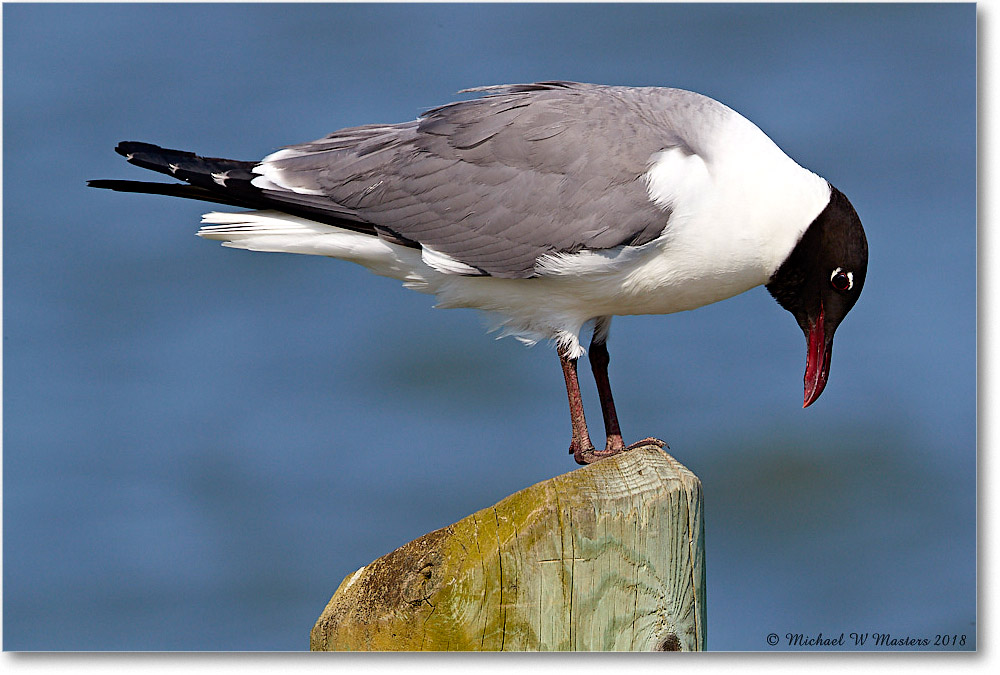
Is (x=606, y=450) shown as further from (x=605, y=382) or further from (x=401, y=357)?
(x=401, y=357)

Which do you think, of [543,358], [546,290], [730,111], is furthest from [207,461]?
[730,111]

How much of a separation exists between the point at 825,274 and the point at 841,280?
5 cm

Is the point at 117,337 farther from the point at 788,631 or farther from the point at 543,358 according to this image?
the point at 788,631

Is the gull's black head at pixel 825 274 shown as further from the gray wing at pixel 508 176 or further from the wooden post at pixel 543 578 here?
the wooden post at pixel 543 578

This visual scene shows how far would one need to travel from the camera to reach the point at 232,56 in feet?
15.7

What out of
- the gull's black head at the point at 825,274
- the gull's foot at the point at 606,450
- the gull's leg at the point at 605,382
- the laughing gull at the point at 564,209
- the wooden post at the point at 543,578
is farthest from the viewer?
the gull's leg at the point at 605,382

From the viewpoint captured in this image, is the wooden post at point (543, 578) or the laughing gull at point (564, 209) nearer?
the wooden post at point (543, 578)

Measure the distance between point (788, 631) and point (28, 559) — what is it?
2.38 meters

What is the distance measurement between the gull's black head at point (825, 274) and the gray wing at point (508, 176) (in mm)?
449

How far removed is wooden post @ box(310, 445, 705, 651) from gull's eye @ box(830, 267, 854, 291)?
1063 mm

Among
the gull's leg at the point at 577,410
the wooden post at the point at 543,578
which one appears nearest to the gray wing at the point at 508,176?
the gull's leg at the point at 577,410

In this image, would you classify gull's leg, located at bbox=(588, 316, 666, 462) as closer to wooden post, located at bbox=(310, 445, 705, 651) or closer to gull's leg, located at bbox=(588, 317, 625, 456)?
gull's leg, located at bbox=(588, 317, 625, 456)

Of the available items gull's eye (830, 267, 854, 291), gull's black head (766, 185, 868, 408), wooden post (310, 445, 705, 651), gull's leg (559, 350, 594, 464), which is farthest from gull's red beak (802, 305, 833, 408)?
wooden post (310, 445, 705, 651)

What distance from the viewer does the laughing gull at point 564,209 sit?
3377 mm
